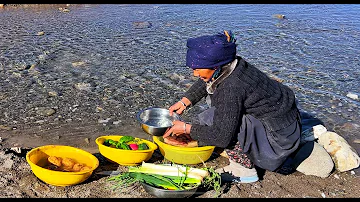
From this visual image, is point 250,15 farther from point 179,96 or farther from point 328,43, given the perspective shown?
point 179,96

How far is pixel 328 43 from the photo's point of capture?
888cm

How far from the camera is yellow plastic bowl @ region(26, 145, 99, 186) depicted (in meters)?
3.33

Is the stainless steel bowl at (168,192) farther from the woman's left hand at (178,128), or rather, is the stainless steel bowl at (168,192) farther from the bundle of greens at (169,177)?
the woman's left hand at (178,128)

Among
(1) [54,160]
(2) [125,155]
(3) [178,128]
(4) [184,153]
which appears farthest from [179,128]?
(1) [54,160]

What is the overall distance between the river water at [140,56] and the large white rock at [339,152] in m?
0.91

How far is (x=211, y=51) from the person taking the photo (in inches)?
129

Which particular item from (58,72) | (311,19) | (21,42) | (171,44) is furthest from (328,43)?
(21,42)

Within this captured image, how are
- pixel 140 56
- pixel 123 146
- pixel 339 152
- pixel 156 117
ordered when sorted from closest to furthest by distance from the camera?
pixel 123 146 < pixel 339 152 < pixel 156 117 < pixel 140 56

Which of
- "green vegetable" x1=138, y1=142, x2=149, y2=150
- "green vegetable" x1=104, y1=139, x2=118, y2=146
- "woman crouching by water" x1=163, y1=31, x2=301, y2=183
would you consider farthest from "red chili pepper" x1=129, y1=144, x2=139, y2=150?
"woman crouching by water" x1=163, y1=31, x2=301, y2=183

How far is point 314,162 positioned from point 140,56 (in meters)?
4.40

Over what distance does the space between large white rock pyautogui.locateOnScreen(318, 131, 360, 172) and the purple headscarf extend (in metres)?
1.78

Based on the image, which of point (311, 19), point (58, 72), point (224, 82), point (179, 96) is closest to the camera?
point (224, 82)

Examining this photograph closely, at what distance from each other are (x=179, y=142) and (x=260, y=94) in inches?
37.1

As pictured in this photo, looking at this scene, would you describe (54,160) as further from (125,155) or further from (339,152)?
(339,152)
